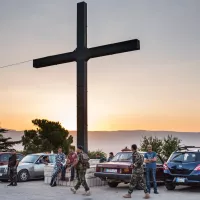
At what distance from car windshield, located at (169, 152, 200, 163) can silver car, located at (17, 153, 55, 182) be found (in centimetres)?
762

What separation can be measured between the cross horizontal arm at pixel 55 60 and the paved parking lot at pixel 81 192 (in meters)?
5.14

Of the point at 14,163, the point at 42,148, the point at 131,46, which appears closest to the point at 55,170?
the point at 14,163

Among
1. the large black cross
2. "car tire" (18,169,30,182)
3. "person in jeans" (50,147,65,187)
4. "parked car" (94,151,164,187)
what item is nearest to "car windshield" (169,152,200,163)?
"parked car" (94,151,164,187)

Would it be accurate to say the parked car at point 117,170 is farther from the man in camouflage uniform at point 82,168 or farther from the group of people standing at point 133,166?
the man in camouflage uniform at point 82,168

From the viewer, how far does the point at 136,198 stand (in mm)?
15023

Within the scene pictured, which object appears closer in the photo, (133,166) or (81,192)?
(133,166)

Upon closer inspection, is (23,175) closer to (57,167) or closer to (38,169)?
(38,169)

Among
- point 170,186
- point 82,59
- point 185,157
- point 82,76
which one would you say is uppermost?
point 82,59

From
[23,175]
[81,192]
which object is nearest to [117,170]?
[81,192]

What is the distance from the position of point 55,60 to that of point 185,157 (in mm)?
6589

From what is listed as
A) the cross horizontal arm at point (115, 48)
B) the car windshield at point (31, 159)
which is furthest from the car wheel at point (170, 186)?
the car windshield at point (31, 159)

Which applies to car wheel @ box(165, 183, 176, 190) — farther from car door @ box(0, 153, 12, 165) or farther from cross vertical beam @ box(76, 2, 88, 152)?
car door @ box(0, 153, 12, 165)

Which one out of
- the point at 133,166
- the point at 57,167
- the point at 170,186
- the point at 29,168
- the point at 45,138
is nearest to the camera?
the point at 133,166

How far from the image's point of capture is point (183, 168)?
54.1 ft
